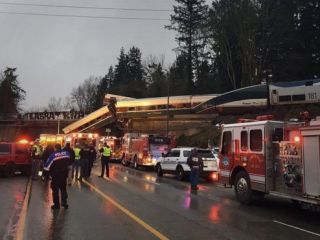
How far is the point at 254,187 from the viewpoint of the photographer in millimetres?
14789

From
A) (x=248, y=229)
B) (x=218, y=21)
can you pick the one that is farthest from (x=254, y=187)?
(x=218, y=21)

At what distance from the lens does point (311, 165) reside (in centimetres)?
1229

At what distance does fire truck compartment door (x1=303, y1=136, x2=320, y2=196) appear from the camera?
39.7 ft

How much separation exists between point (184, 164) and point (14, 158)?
8.90m

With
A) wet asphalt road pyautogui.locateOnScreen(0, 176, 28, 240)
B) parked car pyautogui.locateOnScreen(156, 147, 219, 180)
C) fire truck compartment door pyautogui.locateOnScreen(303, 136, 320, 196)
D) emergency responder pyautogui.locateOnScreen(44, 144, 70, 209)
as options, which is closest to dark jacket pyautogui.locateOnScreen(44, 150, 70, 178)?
emergency responder pyautogui.locateOnScreen(44, 144, 70, 209)

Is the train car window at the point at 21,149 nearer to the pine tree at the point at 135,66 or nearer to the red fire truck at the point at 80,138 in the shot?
the red fire truck at the point at 80,138

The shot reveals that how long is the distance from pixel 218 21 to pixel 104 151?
43280 mm

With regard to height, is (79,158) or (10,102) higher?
(10,102)

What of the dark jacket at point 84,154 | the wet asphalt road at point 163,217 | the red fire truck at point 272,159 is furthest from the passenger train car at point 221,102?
the wet asphalt road at point 163,217

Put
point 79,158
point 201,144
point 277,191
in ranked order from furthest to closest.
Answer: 1. point 201,144
2. point 79,158
3. point 277,191

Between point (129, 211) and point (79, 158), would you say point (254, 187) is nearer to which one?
point (129, 211)

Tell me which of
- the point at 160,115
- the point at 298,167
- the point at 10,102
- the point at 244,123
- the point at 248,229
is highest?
the point at 10,102

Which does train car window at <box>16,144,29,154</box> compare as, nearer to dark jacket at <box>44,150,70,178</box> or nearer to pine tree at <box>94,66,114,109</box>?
dark jacket at <box>44,150,70,178</box>

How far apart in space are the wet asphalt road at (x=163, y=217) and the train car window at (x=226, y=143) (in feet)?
5.31
